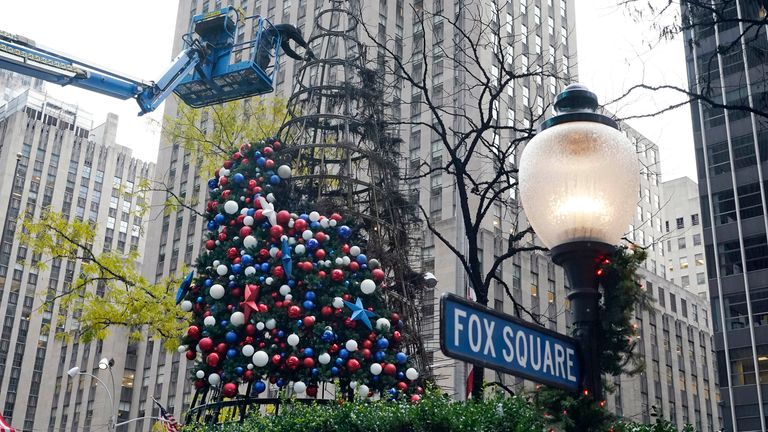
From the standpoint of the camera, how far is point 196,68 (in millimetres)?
26688

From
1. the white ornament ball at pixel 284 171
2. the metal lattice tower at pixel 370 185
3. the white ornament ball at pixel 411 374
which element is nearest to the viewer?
the white ornament ball at pixel 411 374

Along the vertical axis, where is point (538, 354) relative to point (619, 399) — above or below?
below

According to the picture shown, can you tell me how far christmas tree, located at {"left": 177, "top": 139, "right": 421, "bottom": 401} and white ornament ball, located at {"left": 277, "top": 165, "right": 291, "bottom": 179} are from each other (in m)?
0.64

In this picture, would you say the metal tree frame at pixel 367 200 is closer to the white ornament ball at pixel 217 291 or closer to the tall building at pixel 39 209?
the white ornament ball at pixel 217 291

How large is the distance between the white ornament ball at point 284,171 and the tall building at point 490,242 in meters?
32.8

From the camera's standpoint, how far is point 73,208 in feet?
367

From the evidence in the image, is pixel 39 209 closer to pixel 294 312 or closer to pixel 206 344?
pixel 206 344

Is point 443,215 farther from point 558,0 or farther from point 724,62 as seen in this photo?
point 558,0

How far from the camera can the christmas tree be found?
52.2 feet

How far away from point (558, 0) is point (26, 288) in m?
71.4

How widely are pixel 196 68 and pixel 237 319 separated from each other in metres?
12.9

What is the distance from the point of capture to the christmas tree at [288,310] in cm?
1591

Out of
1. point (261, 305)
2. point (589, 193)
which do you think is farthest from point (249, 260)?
point (589, 193)

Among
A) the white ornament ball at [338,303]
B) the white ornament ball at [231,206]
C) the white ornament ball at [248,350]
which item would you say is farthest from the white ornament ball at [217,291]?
the white ornament ball at [338,303]
